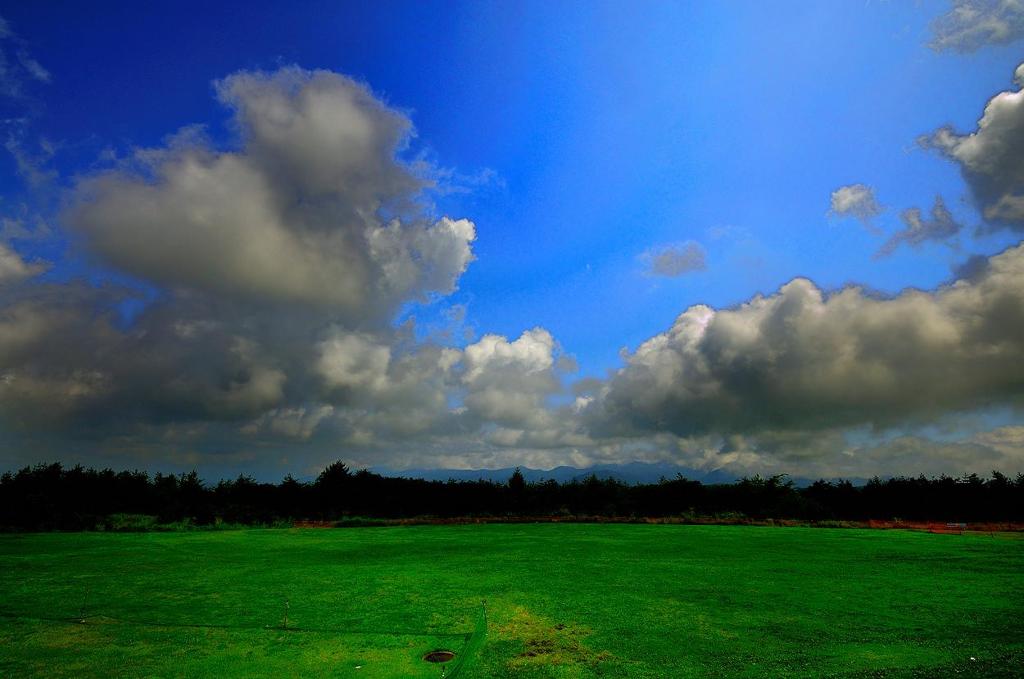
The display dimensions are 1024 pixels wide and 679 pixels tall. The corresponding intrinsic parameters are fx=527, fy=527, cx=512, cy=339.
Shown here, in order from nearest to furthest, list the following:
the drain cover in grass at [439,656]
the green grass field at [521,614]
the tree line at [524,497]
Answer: the green grass field at [521,614], the drain cover in grass at [439,656], the tree line at [524,497]

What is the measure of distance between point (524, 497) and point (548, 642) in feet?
172

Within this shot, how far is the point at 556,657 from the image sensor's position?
963 cm

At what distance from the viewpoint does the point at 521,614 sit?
12.5 m

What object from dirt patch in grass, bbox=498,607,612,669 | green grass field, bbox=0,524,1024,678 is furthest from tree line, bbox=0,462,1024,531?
dirt patch in grass, bbox=498,607,612,669

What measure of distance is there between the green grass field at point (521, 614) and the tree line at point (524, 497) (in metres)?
32.6

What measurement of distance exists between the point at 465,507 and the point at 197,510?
88.7 feet

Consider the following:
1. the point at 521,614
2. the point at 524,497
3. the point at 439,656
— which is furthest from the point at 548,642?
the point at 524,497

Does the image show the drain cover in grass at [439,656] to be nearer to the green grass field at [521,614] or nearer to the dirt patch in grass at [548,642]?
the green grass field at [521,614]

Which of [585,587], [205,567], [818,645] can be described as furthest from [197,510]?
[818,645]

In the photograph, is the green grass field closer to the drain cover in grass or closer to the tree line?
the drain cover in grass

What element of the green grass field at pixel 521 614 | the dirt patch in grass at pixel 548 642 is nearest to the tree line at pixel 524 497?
the green grass field at pixel 521 614

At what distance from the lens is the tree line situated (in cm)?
5416

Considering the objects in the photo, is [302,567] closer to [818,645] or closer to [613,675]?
[613,675]

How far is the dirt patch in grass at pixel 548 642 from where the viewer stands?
31.0 feet
